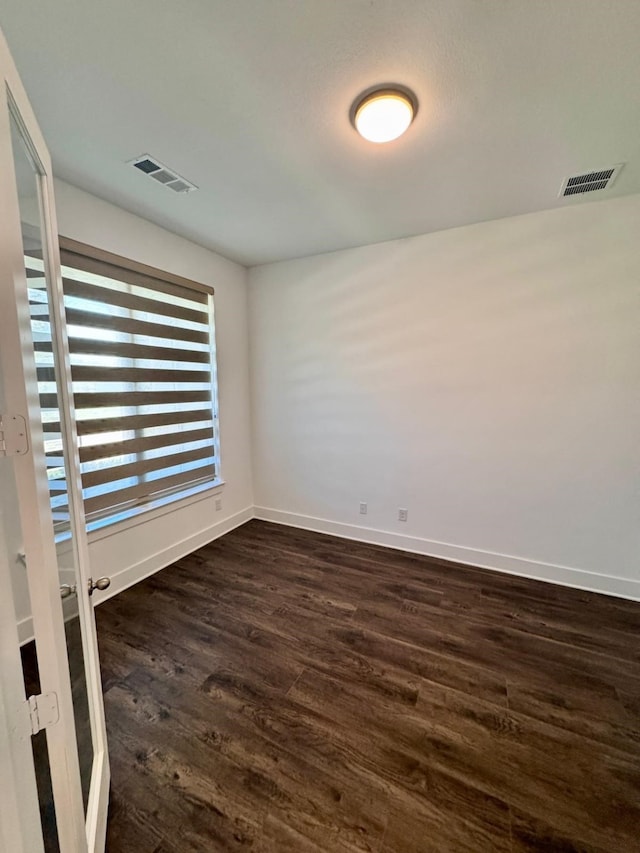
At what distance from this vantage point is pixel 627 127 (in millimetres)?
1652

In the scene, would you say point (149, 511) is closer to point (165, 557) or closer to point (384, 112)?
point (165, 557)

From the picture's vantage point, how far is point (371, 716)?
156 cm

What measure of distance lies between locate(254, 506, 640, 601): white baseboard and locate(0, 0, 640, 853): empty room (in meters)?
0.02

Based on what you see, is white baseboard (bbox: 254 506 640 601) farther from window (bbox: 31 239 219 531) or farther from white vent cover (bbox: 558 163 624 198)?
white vent cover (bbox: 558 163 624 198)

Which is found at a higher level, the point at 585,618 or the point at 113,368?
the point at 113,368

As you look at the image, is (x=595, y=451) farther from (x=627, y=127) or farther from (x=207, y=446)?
(x=207, y=446)

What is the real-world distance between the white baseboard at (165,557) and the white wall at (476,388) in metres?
0.79

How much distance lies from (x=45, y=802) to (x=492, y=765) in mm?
1558

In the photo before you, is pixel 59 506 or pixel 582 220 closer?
pixel 59 506

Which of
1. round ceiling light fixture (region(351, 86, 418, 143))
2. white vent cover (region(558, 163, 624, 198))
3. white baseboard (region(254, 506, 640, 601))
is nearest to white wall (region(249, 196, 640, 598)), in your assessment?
white baseboard (region(254, 506, 640, 601))

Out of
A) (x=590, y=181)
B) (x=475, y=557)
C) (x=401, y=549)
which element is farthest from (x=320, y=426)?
(x=590, y=181)

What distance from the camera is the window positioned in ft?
7.48

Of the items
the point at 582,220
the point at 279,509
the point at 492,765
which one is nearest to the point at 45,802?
the point at 492,765

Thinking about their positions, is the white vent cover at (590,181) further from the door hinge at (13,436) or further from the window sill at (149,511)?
the window sill at (149,511)
